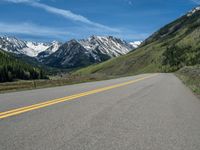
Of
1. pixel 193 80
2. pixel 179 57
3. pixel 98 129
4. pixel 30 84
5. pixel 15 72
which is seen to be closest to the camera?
pixel 98 129

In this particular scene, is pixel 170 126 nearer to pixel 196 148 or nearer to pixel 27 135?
pixel 196 148

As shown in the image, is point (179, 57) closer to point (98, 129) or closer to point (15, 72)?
point (15, 72)

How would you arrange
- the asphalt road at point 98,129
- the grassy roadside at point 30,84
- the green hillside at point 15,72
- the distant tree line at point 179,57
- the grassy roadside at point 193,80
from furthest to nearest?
the distant tree line at point 179,57 < the green hillside at point 15,72 < the grassy roadside at point 30,84 < the grassy roadside at point 193,80 < the asphalt road at point 98,129

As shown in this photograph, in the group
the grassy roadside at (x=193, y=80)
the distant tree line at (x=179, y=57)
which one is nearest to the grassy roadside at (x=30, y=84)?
the grassy roadside at (x=193, y=80)

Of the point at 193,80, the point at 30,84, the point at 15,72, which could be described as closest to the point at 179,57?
the point at 15,72

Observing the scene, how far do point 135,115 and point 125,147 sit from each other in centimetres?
389

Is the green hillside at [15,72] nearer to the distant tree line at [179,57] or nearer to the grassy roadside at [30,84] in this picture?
the distant tree line at [179,57]

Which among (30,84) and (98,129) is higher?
(30,84)

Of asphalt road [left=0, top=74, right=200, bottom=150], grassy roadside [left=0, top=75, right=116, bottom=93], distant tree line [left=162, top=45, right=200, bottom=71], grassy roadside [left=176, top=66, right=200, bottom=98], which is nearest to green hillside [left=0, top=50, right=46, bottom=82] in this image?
distant tree line [left=162, top=45, right=200, bottom=71]

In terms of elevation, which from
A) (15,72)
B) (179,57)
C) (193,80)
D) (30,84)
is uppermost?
(179,57)

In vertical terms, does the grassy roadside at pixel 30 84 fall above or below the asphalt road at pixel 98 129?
above

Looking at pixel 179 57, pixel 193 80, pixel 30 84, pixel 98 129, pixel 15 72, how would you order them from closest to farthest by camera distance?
pixel 98 129, pixel 193 80, pixel 30 84, pixel 15 72, pixel 179 57

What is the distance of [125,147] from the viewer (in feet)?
19.0

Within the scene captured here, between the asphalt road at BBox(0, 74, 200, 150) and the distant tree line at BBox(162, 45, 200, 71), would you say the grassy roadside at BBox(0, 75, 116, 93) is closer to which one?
the asphalt road at BBox(0, 74, 200, 150)
